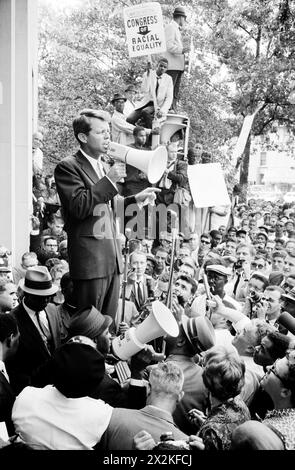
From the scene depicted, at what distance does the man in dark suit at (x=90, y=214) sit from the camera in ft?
14.4

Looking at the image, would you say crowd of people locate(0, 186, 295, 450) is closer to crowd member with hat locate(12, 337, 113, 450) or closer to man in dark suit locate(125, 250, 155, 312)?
crowd member with hat locate(12, 337, 113, 450)

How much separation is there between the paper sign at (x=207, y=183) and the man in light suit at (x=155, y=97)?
1054 millimetres

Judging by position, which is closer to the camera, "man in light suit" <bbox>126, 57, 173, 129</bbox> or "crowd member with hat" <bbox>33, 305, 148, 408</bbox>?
"crowd member with hat" <bbox>33, 305, 148, 408</bbox>

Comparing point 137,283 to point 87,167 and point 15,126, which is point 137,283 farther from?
point 15,126

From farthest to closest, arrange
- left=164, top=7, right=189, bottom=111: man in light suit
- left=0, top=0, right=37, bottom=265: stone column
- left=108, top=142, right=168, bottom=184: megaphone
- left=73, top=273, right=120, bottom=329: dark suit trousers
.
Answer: left=164, top=7, right=189, bottom=111: man in light suit, left=0, top=0, right=37, bottom=265: stone column, left=108, top=142, right=168, bottom=184: megaphone, left=73, top=273, right=120, bottom=329: dark suit trousers

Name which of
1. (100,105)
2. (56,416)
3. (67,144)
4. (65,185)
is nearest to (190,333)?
(56,416)

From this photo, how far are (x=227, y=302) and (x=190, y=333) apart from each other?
1.66 meters

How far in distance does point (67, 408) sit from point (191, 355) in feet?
3.32

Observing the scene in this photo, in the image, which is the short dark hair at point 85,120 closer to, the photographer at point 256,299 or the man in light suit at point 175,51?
the photographer at point 256,299

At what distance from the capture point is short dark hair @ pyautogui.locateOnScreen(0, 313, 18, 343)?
337 centimetres

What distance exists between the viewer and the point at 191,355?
11.8ft

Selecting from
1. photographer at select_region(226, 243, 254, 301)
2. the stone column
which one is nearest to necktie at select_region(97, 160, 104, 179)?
photographer at select_region(226, 243, 254, 301)

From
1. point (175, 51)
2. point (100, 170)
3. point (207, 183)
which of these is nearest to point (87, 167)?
point (100, 170)

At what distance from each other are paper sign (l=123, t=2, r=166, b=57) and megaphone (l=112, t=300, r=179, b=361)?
500 centimetres
